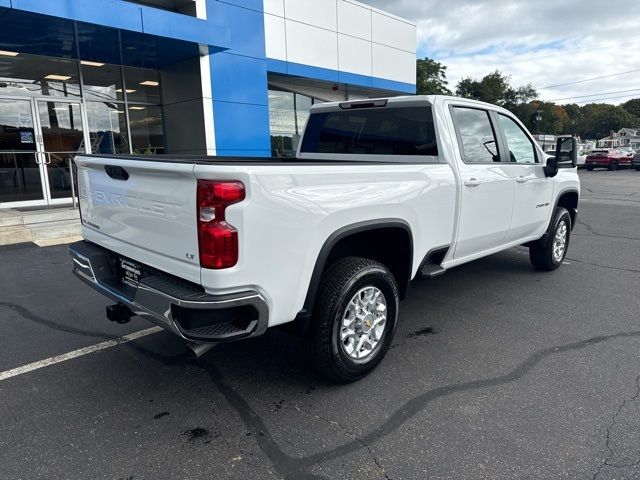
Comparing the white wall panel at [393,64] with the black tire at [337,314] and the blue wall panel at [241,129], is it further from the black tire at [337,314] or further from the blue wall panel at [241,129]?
the black tire at [337,314]

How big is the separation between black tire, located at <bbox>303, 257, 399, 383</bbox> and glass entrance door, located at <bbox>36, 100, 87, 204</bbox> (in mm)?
9721

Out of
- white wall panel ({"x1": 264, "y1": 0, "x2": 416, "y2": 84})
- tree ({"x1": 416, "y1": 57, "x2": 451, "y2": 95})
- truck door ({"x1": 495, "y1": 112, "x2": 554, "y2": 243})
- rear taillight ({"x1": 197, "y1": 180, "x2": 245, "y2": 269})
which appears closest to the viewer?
rear taillight ({"x1": 197, "y1": 180, "x2": 245, "y2": 269})

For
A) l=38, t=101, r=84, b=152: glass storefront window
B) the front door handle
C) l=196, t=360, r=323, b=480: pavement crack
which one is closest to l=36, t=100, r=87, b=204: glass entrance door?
l=38, t=101, r=84, b=152: glass storefront window

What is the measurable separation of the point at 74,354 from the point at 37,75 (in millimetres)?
9787

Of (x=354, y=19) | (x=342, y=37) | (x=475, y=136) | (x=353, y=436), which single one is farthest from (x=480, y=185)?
(x=354, y=19)

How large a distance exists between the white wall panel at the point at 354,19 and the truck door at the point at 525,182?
1303 centimetres

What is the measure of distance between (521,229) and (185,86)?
10206 millimetres

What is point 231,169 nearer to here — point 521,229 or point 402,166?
point 402,166

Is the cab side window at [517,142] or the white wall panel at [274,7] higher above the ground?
the white wall panel at [274,7]

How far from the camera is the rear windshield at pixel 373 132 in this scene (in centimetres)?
414

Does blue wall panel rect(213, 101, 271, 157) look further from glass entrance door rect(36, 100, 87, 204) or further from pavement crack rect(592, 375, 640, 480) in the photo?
pavement crack rect(592, 375, 640, 480)

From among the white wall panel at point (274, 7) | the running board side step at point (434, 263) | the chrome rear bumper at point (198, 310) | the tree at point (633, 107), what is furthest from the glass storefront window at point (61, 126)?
the tree at point (633, 107)

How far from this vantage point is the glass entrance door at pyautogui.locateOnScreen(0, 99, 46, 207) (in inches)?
414

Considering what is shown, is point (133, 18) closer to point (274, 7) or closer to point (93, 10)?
point (93, 10)
